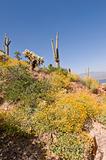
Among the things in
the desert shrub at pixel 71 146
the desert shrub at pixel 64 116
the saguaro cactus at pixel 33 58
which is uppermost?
the saguaro cactus at pixel 33 58

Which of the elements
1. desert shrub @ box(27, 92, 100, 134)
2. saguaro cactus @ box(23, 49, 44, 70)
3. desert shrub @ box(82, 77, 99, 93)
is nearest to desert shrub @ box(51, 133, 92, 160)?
desert shrub @ box(27, 92, 100, 134)

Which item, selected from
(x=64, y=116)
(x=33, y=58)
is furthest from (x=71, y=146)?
(x=33, y=58)

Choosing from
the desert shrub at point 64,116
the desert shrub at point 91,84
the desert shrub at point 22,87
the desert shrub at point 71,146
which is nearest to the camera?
the desert shrub at point 71,146

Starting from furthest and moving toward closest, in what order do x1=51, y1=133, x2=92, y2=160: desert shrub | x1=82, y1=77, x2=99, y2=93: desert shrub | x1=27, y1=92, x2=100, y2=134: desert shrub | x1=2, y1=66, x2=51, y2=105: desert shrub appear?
x1=82, y1=77, x2=99, y2=93: desert shrub
x1=2, y1=66, x2=51, y2=105: desert shrub
x1=27, y1=92, x2=100, y2=134: desert shrub
x1=51, y1=133, x2=92, y2=160: desert shrub

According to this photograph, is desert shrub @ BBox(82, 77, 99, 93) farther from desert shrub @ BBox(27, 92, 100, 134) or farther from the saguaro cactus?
desert shrub @ BBox(27, 92, 100, 134)

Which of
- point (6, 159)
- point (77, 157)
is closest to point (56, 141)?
point (77, 157)

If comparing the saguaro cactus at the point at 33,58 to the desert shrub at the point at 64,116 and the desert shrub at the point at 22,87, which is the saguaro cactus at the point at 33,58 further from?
the desert shrub at the point at 64,116

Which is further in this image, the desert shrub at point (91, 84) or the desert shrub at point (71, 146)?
the desert shrub at point (91, 84)

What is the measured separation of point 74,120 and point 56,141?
3.49 ft

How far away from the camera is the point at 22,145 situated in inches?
312

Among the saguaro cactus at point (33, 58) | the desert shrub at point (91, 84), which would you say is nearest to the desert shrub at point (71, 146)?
the desert shrub at point (91, 84)

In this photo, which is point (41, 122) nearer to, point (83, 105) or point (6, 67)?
point (83, 105)

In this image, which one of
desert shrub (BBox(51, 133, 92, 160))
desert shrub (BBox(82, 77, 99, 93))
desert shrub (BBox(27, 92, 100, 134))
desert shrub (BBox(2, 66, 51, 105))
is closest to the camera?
desert shrub (BBox(51, 133, 92, 160))

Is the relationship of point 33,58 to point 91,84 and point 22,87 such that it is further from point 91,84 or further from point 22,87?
point 22,87
